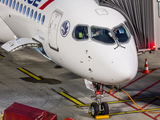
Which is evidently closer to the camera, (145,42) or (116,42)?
(116,42)

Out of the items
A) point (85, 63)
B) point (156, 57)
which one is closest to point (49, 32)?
point (85, 63)

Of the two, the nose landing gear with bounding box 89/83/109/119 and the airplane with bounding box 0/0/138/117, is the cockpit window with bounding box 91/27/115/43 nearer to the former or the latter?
the airplane with bounding box 0/0/138/117

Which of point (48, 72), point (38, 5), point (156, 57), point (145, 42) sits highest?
point (38, 5)

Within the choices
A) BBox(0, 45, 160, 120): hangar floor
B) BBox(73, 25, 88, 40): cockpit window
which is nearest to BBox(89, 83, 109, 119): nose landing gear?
BBox(0, 45, 160, 120): hangar floor

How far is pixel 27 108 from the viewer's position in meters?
14.8

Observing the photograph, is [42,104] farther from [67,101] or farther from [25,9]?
[25,9]

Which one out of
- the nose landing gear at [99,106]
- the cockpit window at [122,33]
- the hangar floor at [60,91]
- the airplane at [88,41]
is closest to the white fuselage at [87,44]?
the airplane at [88,41]

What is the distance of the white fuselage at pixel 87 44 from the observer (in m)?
13.7

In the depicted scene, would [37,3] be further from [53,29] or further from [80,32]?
[80,32]

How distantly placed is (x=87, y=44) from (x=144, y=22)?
6.75m

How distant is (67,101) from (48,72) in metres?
4.96

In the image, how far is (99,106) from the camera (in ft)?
52.4

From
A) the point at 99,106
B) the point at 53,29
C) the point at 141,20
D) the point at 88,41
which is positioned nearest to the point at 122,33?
the point at 88,41

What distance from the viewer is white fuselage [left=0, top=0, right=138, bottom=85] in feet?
44.9
